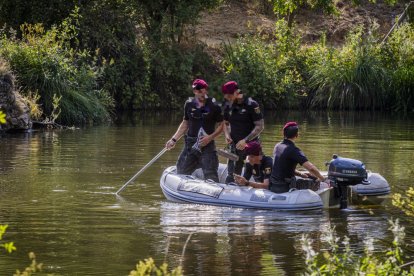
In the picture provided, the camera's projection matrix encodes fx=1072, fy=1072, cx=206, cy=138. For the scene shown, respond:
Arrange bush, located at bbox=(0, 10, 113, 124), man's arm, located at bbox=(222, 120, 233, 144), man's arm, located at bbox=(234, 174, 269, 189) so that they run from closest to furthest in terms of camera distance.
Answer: man's arm, located at bbox=(234, 174, 269, 189), man's arm, located at bbox=(222, 120, 233, 144), bush, located at bbox=(0, 10, 113, 124)

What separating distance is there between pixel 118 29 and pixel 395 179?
17.4 metres

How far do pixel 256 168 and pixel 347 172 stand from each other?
130 cm

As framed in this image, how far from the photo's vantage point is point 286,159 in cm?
1372

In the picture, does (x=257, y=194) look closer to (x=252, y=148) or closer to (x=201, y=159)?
(x=252, y=148)

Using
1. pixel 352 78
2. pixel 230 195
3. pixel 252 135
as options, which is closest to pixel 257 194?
pixel 230 195

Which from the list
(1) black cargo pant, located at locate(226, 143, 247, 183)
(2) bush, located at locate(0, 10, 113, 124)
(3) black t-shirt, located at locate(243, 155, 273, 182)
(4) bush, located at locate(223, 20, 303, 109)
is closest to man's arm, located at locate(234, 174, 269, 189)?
(3) black t-shirt, located at locate(243, 155, 273, 182)

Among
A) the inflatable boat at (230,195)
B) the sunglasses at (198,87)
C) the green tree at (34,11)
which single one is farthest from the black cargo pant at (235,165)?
the green tree at (34,11)

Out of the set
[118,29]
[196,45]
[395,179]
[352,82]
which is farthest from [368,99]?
[395,179]

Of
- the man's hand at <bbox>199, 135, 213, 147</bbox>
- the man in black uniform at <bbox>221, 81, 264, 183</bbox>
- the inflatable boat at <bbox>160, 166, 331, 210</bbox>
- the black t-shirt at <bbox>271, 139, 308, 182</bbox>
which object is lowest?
the inflatable boat at <bbox>160, 166, 331, 210</bbox>

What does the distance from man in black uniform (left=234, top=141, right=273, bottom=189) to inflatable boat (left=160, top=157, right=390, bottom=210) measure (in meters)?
0.11

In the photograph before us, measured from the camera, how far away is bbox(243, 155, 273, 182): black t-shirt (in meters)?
14.4

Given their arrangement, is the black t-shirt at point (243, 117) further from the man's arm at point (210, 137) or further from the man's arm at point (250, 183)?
the man's arm at point (250, 183)

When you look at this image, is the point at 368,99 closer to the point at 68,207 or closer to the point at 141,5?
the point at 141,5

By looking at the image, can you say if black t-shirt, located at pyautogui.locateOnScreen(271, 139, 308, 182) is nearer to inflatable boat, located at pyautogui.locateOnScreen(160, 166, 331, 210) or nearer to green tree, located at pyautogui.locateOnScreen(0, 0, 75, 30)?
inflatable boat, located at pyautogui.locateOnScreen(160, 166, 331, 210)
